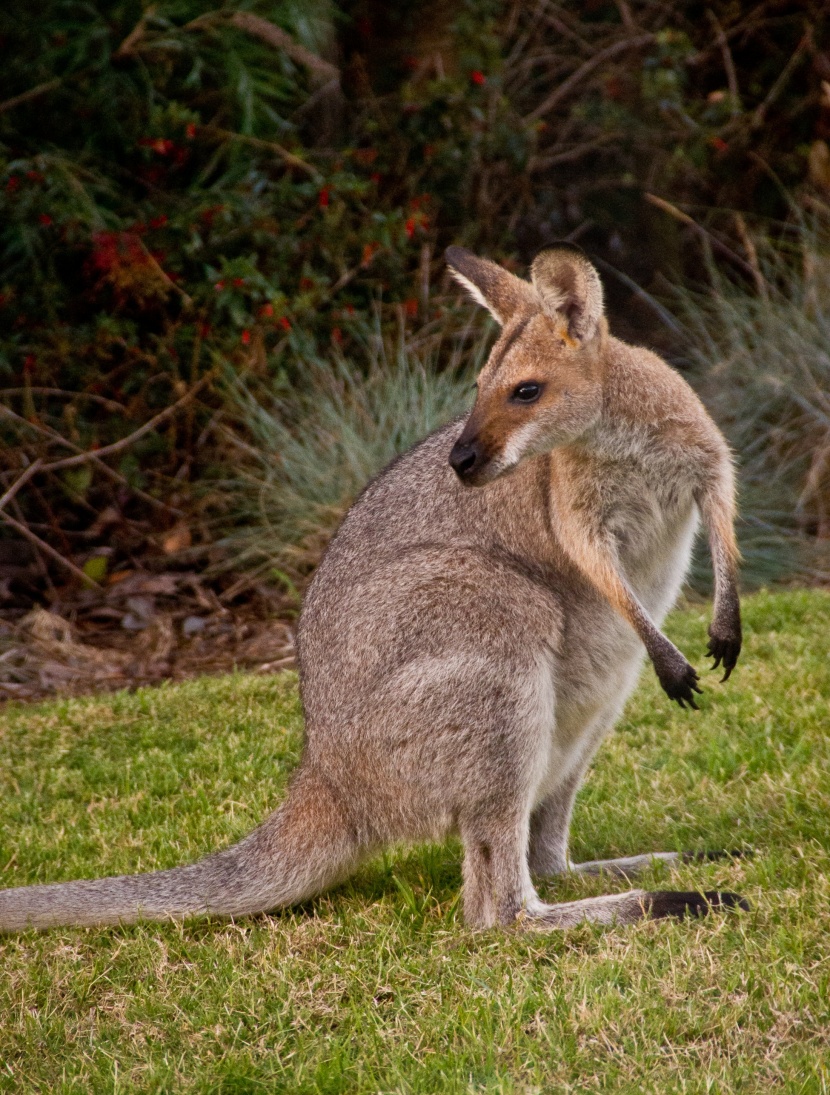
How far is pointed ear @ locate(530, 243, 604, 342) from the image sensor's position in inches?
146

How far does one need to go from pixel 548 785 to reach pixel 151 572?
14.4ft

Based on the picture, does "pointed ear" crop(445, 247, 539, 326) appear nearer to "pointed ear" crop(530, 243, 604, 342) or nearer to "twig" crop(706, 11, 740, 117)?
"pointed ear" crop(530, 243, 604, 342)

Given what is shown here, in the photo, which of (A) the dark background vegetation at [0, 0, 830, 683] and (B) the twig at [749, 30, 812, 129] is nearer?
(A) the dark background vegetation at [0, 0, 830, 683]

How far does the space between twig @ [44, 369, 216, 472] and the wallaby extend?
12.7 ft

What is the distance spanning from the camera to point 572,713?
3842mm

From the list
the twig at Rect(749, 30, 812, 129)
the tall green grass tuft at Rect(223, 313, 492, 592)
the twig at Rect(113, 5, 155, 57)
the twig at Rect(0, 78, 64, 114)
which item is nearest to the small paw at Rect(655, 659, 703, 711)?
the tall green grass tuft at Rect(223, 313, 492, 592)

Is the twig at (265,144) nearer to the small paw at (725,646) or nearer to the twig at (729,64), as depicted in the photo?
the twig at (729,64)

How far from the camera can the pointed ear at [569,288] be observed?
371 centimetres

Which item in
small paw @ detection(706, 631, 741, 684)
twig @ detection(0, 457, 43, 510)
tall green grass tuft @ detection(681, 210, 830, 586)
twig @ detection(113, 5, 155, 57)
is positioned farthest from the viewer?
twig @ detection(113, 5, 155, 57)

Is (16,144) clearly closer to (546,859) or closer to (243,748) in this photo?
(243,748)

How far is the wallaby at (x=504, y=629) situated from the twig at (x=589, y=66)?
25.3 ft

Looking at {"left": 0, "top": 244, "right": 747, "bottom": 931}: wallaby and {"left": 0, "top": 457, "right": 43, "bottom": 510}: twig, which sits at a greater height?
{"left": 0, "top": 244, "right": 747, "bottom": 931}: wallaby

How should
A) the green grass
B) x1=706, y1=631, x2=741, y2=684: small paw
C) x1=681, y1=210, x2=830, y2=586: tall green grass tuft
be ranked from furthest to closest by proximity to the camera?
1. x1=681, y1=210, x2=830, y2=586: tall green grass tuft
2. x1=706, y1=631, x2=741, y2=684: small paw
3. the green grass

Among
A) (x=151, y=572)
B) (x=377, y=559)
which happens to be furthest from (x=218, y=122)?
(x=377, y=559)
